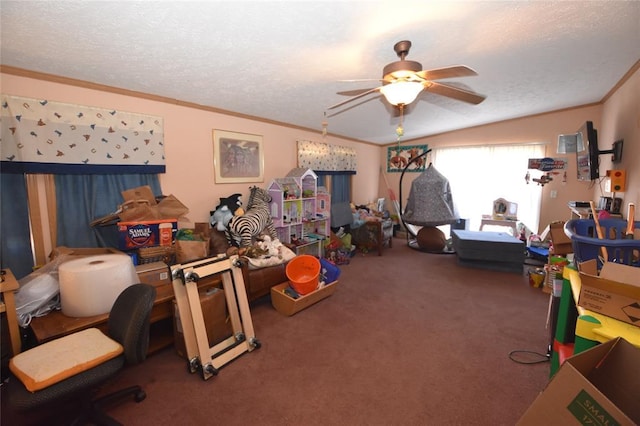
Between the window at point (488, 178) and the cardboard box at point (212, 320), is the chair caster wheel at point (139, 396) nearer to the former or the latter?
the cardboard box at point (212, 320)

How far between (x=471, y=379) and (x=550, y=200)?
398cm

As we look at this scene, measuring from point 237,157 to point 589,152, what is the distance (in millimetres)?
3839

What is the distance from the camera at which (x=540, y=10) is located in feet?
5.11

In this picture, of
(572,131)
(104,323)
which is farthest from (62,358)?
(572,131)

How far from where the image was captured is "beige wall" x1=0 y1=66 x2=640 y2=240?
2281mm

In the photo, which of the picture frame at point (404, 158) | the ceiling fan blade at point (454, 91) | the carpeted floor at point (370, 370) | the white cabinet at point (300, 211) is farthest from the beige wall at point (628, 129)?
the white cabinet at point (300, 211)

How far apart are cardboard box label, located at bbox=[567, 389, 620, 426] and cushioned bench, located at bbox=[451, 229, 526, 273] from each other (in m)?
3.44

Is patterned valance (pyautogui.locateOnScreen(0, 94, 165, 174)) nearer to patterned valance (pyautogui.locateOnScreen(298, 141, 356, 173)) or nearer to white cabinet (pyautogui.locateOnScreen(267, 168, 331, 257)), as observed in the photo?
white cabinet (pyautogui.locateOnScreen(267, 168, 331, 257))

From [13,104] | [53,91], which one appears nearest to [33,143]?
[13,104]

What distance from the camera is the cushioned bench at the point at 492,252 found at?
3.77 m

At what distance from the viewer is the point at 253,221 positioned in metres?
3.02

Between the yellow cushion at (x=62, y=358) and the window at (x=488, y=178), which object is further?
the window at (x=488, y=178)

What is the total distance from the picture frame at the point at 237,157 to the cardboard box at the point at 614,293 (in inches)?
124

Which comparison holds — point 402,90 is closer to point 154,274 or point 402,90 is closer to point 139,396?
point 154,274
